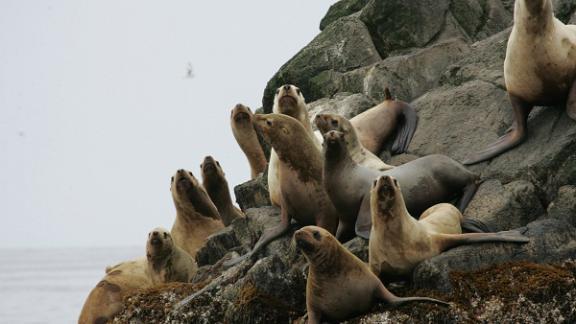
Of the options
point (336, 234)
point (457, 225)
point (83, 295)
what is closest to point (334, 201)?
point (336, 234)

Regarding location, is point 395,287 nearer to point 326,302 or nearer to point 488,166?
point 326,302

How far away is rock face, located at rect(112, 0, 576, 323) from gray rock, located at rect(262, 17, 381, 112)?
2cm

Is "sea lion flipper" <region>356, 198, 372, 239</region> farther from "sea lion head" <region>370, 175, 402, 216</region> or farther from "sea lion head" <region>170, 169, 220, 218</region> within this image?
"sea lion head" <region>170, 169, 220, 218</region>

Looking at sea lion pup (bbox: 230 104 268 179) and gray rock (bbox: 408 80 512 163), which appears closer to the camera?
gray rock (bbox: 408 80 512 163)

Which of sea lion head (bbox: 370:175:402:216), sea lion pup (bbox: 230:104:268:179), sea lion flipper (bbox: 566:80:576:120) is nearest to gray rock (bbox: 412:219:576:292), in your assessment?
sea lion head (bbox: 370:175:402:216)

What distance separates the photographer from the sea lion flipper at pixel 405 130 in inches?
551

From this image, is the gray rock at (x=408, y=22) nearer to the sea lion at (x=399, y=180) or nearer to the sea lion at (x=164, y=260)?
the sea lion at (x=164, y=260)

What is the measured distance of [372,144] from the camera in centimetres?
1441

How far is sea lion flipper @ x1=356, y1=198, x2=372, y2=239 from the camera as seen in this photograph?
36.3 feet

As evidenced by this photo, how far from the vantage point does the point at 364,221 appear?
37.0 feet

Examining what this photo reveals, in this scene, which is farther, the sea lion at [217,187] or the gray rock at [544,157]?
the sea lion at [217,187]

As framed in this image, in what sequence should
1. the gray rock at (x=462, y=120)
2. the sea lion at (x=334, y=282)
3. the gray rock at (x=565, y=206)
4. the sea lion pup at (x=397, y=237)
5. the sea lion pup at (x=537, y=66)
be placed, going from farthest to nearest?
the gray rock at (x=462, y=120), the sea lion pup at (x=537, y=66), the gray rock at (x=565, y=206), the sea lion pup at (x=397, y=237), the sea lion at (x=334, y=282)

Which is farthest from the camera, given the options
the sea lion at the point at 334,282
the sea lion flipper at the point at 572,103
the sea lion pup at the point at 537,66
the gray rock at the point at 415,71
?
the gray rock at the point at 415,71

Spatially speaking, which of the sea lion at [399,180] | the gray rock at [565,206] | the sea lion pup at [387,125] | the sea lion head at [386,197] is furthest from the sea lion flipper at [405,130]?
the sea lion head at [386,197]
